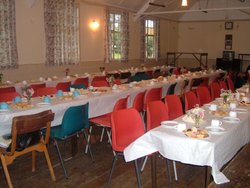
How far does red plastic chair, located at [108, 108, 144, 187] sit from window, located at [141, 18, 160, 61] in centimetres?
1064

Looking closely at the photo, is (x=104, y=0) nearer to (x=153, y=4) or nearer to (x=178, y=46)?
(x=153, y=4)

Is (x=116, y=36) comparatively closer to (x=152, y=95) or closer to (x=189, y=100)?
(x=152, y=95)

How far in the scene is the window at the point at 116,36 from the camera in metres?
11.6

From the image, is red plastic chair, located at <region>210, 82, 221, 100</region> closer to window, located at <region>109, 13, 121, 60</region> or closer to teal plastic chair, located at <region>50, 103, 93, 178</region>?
teal plastic chair, located at <region>50, 103, 93, 178</region>

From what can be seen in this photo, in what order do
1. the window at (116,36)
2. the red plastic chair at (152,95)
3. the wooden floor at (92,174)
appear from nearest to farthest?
the wooden floor at (92,174) → the red plastic chair at (152,95) → the window at (116,36)

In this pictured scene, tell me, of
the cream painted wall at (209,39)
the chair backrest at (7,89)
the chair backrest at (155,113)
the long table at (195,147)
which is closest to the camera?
the long table at (195,147)

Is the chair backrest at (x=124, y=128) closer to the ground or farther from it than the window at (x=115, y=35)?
closer to the ground

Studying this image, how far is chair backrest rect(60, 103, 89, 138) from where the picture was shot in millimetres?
3781

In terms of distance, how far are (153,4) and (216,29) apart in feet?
16.1

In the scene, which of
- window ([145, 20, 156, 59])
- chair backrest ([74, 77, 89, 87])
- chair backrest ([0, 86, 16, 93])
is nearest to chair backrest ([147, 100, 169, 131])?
chair backrest ([0, 86, 16, 93])

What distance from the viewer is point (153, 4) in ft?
42.7

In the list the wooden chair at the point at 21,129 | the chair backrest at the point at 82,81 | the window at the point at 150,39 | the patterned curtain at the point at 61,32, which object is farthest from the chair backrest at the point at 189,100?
Result: the window at the point at 150,39

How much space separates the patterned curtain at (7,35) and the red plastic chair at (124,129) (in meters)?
5.59

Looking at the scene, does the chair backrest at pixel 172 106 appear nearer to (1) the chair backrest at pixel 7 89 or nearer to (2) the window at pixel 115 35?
(1) the chair backrest at pixel 7 89
